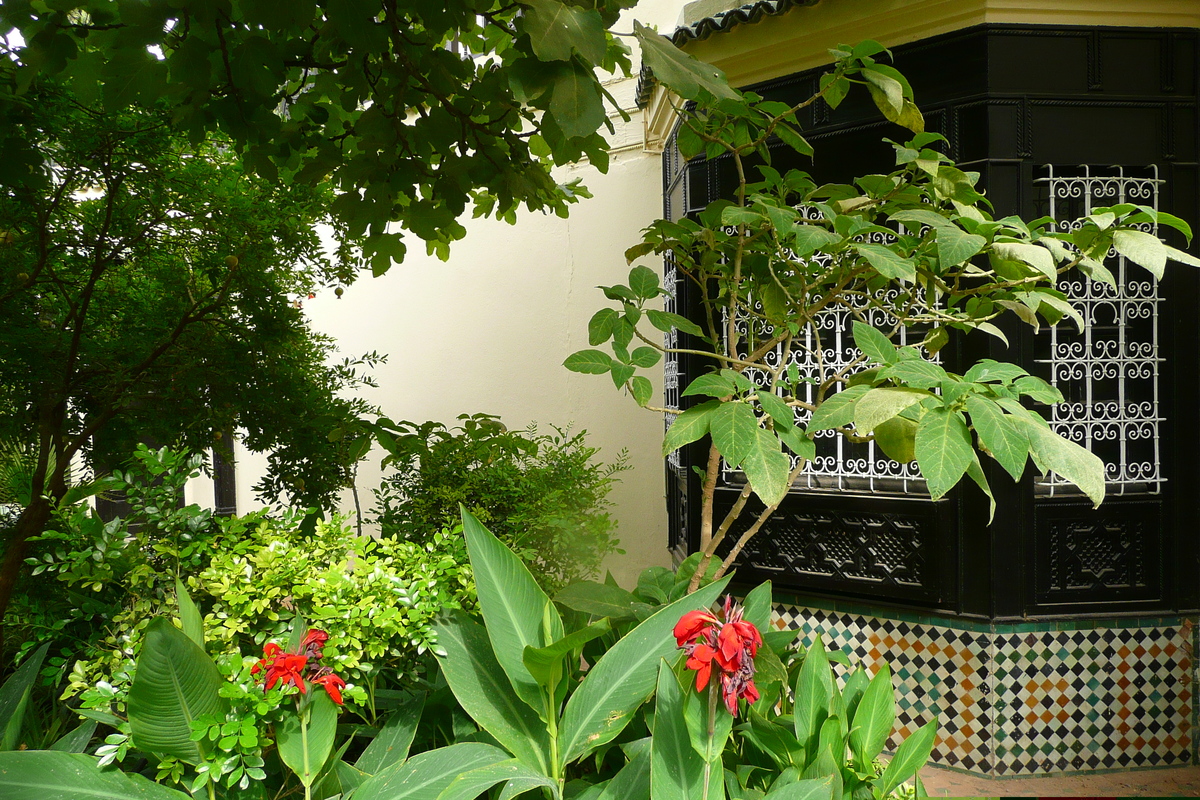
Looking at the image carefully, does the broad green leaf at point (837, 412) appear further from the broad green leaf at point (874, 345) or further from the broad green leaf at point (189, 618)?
the broad green leaf at point (189, 618)

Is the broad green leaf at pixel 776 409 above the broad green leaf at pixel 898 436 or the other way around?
above

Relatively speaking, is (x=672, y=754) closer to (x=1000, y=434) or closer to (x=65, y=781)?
(x=1000, y=434)

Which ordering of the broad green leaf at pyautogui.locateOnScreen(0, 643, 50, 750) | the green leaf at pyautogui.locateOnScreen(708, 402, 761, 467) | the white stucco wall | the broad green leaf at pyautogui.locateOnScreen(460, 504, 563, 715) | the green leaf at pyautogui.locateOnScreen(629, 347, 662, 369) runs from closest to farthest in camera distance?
→ 1. the green leaf at pyautogui.locateOnScreen(708, 402, 761, 467)
2. the broad green leaf at pyautogui.locateOnScreen(460, 504, 563, 715)
3. the broad green leaf at pyautogui.locateOnScreen(0, 643, 50, 750)
4. the green leaf at pyautogui.locateOnScreen(629, 347, 662, 369)
5. the white stucco wall

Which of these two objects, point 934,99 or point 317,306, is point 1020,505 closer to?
point 934,99

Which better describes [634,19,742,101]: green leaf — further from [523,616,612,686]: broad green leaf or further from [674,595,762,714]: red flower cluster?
[523,616,612,686]: broad green leaf

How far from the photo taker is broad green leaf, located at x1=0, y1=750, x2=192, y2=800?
4.16 feet

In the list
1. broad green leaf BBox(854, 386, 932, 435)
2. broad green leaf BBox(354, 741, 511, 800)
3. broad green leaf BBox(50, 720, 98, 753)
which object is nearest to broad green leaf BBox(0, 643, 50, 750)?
broad green leaf BBox(50, 720, 98, 753)

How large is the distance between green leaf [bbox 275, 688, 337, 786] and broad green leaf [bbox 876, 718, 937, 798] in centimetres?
123

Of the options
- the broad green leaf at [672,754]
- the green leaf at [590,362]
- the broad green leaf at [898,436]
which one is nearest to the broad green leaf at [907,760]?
the broad green leaf at [672,754]

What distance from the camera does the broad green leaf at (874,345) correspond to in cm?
156

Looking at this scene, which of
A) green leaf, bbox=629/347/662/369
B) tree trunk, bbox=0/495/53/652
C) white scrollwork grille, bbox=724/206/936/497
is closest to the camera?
green leaf, bbox=629/347/662/369

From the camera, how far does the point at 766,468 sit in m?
1.50

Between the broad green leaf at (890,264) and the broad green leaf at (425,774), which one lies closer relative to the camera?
the broad green leaf at (425,774)

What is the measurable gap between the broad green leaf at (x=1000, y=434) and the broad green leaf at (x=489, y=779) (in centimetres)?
99
